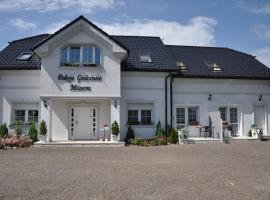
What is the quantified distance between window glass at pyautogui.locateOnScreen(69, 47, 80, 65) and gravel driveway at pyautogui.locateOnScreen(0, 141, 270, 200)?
7235 mm

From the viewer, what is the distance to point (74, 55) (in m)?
17.7

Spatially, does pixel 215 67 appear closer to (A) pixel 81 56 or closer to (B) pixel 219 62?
(B) pixel 219 62

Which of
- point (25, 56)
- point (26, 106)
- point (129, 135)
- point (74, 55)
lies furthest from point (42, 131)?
point (25, 56)

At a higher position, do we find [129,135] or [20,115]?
[20,115]

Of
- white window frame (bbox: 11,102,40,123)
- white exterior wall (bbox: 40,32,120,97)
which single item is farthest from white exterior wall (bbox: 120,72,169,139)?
white window frame (bbox: 11,102,40,123)

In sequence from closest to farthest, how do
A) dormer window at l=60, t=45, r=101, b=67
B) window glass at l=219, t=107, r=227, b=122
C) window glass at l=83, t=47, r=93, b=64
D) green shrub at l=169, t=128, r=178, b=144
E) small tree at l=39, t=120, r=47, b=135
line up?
1. small tree at l=39, t=120, r=47, b=135
2. dormer window at l=60, t=45, r=101, b=67
3. window glass at l=83, t=47, r=93, b=64
4. green shrub at l=169, t=128, r=178, b=144
5. window glass at l=219, t=107, r=227, b=122

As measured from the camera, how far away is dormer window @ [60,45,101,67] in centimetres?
1744

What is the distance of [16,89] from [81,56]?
4581 mm

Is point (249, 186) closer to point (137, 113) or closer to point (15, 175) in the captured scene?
point (15, 175)

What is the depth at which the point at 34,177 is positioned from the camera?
8.10 metres

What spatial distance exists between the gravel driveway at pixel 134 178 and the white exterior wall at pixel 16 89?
7333mm

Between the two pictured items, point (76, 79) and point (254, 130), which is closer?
point (76, 79)

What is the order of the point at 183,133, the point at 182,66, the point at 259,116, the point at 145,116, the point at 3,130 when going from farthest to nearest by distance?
the point at 259,116 → the point at 182,66 → the point at 145,116 → the point at 183,133 → the point at 3,130

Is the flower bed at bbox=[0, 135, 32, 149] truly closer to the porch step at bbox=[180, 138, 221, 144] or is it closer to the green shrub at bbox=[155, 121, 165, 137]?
the green shrub at bbox=[155, 121, 165, 137]
